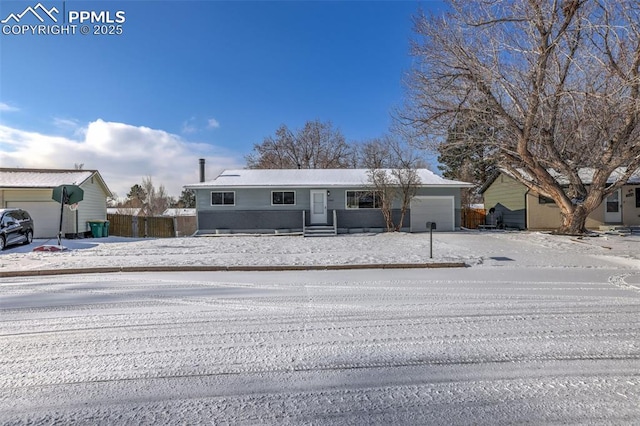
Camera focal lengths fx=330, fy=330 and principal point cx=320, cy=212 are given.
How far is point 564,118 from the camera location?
1309 centimetres

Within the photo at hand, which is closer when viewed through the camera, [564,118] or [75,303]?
[75,303]

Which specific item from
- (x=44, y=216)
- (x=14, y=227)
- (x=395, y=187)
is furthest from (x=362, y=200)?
(x=44, y=216)

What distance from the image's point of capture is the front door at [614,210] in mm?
17453

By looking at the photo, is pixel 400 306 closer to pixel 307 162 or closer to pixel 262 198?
pixel 262 198

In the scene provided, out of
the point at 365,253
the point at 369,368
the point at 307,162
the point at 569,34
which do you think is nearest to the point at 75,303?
the point at 369,368

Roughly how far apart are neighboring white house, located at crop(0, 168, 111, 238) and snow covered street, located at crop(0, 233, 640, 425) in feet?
41.7

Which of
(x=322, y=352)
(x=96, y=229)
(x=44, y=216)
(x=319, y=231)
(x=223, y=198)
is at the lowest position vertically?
(x=322, y=352)

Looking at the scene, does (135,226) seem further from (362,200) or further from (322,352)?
(322,352)

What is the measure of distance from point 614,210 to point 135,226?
27002 mm

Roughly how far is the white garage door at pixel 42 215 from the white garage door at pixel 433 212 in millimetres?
18041

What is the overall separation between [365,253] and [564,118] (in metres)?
10.3

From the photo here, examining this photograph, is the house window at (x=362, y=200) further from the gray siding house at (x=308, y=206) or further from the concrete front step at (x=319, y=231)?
the concrete front step at (x=319, y=231)

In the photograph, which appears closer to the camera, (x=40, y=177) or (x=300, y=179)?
(x=40, y=177)

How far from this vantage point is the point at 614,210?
1752cm
